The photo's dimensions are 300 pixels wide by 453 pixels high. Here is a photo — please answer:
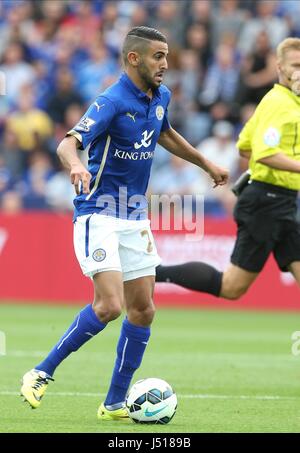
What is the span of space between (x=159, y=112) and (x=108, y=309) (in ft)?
4.45

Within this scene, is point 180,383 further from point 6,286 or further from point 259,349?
point 6,286

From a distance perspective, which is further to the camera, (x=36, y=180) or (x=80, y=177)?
(x=36, y=180)

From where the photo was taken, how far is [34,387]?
6.67 m

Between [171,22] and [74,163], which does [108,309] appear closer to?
[74,163]

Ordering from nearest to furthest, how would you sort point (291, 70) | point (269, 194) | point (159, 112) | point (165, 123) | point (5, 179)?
point (159, 112) → point (165, 123) → point (291, 70) → point (269, 194) → point (5, 179)

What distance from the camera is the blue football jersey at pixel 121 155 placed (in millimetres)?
6918

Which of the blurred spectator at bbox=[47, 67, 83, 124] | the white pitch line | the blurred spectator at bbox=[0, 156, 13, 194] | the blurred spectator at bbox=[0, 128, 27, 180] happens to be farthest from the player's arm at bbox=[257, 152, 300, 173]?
the blurred spectator at bbox=[47, 67, 83, 124]

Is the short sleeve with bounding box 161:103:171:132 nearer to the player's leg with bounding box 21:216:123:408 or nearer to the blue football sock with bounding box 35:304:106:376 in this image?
the player's leg with bounding box 21:216:123:408

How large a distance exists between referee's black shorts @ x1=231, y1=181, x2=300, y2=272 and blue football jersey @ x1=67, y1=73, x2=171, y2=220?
210cm

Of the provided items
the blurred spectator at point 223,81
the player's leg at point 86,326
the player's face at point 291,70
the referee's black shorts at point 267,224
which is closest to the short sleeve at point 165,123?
the player's leg at point 86,326

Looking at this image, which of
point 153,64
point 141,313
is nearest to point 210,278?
point 141,313

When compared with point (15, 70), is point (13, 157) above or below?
below

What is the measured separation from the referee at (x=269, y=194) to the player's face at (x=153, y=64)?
1.74m

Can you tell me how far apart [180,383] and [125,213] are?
2099 millimetres
